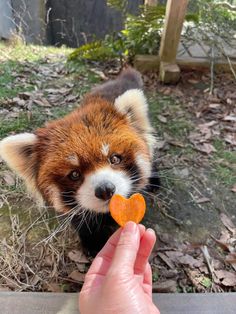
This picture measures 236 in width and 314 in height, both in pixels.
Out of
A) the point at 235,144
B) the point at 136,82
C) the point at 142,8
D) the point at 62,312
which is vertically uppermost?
the point at 142,8

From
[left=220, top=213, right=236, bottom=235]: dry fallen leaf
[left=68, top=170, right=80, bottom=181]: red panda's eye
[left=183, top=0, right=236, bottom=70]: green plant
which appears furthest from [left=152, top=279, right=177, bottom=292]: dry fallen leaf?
[left=183, top=0, right=236, bottom=70]: green plant

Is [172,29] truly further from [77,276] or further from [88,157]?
[77,276]

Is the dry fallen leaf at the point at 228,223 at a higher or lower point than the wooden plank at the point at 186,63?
lower

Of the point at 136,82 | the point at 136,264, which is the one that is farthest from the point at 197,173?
the point at 136,264

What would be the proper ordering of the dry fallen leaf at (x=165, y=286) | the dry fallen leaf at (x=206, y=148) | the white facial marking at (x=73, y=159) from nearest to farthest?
1. the white facial marking at (x=73, y=159)
2. the dry fallen leaf at (x=165, y=286)
3. the dry fallen leaf at (x=206, y=148)

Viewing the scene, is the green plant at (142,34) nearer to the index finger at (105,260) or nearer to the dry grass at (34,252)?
the dry grass at (34,252)

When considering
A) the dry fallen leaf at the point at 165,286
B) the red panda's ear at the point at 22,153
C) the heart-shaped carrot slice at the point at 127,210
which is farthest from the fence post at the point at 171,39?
the heart-shaped carrot slice at the point at 127,210

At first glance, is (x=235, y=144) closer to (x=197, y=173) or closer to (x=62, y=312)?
(x=197, y=173)

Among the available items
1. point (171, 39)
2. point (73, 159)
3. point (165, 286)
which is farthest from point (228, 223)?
point (171, 39)
